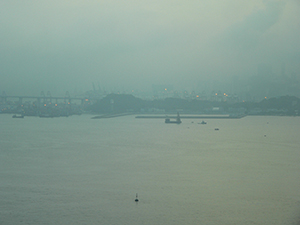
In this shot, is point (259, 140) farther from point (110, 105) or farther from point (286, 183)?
point (110, 105)

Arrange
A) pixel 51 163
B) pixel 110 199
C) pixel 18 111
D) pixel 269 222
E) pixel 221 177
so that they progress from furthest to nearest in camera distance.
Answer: pixel 18 111 → pixel 51 163 → pixel 221 177 → pixel 110 199 → pixel 269 222

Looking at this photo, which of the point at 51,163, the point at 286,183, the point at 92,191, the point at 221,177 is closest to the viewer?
the point at 92,191

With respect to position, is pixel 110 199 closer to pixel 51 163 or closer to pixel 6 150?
pixel 51 163

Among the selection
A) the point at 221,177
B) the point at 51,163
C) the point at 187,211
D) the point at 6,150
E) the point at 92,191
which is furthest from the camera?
the point at 6,150

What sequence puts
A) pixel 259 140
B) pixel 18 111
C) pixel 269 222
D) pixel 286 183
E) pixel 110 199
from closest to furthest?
1. pixel 269 222
2. pixel 110 199
3. pixel 286 183
4. pixel 259 140
5. pixel 18 111

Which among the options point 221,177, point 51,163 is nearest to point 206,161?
point 221,177

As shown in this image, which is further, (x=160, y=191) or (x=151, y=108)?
(x=151, y=108)

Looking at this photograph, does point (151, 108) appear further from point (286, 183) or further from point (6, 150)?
point (286, 183)

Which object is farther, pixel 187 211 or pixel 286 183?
pixel 286 183

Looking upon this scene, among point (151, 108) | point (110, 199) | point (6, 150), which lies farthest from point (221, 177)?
point (151, 108)
